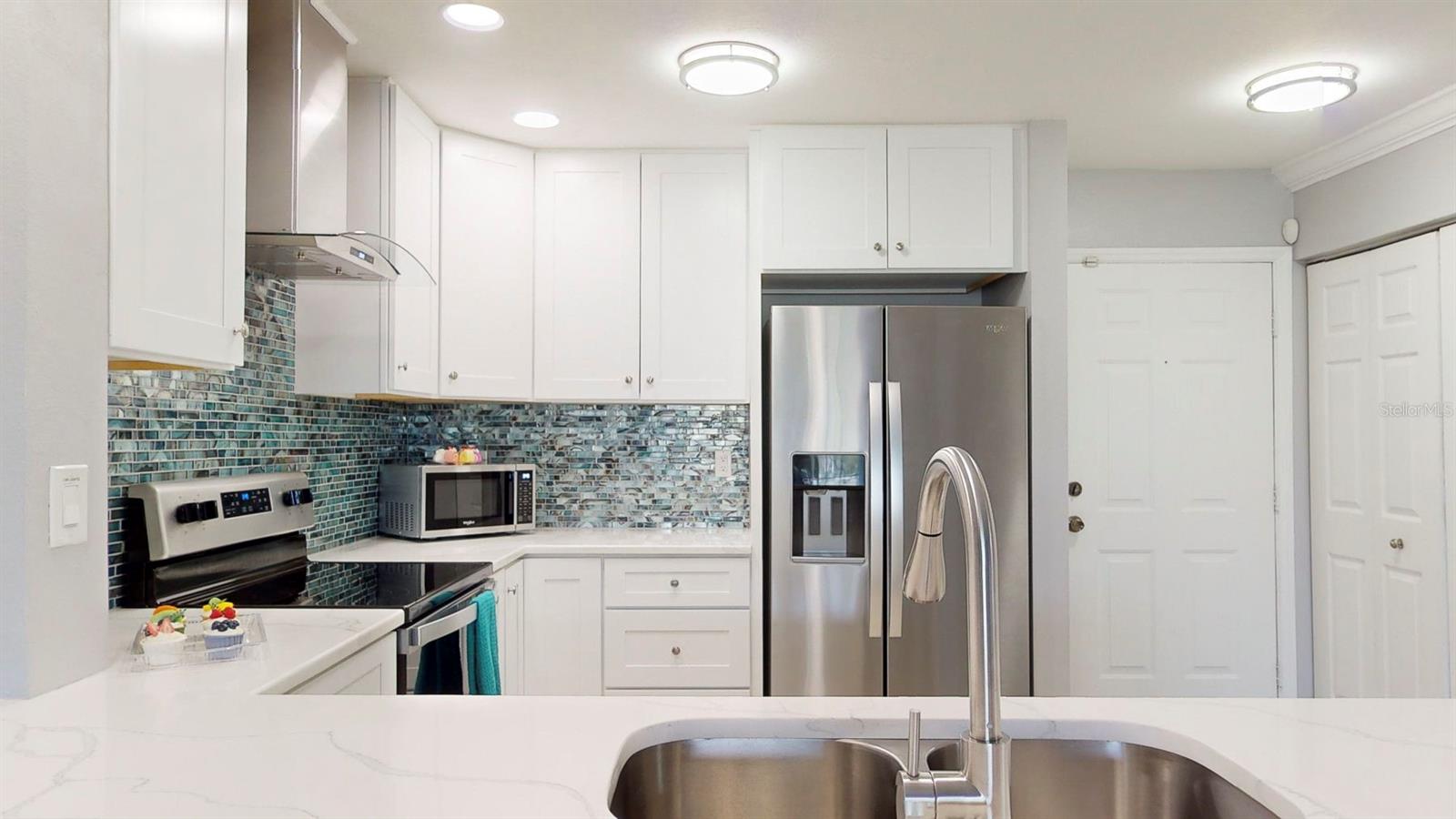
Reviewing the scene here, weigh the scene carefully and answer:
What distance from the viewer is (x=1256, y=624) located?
379 centimetres

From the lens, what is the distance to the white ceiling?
234 cm

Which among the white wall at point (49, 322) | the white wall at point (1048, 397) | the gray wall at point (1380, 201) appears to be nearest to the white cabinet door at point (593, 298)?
the white wall at point (1048, 397)

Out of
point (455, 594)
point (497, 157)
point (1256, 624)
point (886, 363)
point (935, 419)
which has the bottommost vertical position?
point (1256, 624)

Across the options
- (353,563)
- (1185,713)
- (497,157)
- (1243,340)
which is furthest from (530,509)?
(1243,340)

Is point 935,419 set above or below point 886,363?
below

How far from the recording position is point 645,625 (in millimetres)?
3188

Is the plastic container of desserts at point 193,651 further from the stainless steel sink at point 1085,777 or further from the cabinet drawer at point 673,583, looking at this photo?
the cabinet drawer at point 673,583

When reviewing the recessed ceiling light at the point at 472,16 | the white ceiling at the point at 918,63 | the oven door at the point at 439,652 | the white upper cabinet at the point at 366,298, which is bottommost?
the oven door at the point at 439,652

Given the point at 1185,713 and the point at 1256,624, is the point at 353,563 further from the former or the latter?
the point at 1256,624

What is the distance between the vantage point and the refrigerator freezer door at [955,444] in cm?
300

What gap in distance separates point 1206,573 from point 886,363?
73.3 inches

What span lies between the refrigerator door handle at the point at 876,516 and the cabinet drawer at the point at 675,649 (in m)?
0.48

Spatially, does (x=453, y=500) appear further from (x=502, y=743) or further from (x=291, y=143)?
→ (x=502, y=743)

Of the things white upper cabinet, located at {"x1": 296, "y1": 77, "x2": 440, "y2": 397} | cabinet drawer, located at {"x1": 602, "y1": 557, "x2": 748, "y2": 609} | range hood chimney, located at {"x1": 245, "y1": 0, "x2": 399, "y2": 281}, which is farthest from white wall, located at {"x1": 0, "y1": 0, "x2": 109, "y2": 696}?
cabinet drawer, located at {"x1": 602, "y1": 557, "x2": 748, "y2": 609}
